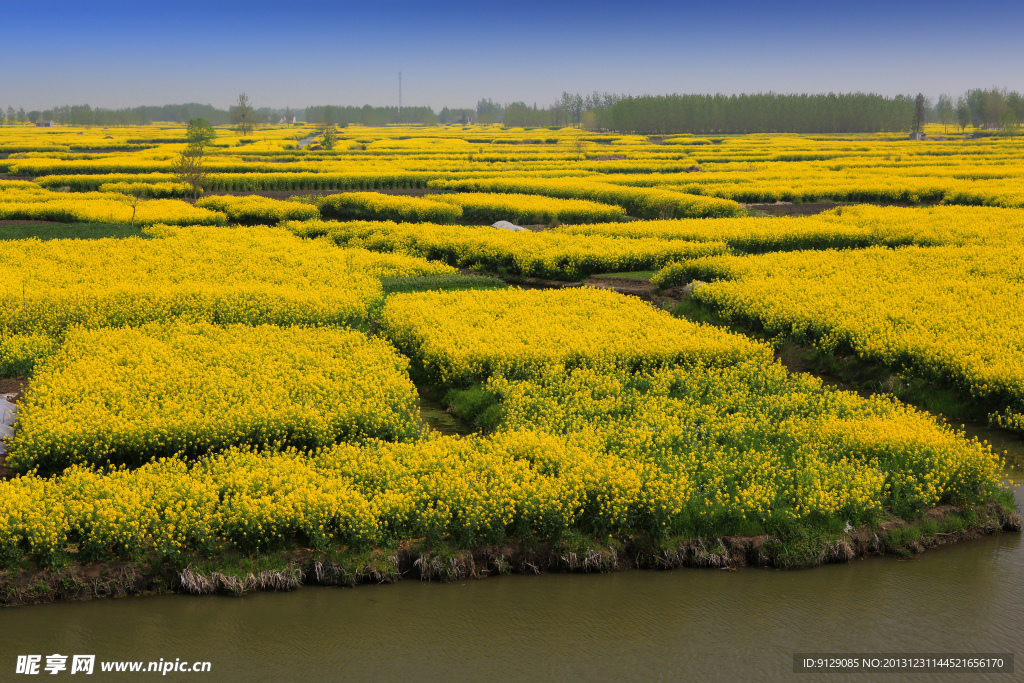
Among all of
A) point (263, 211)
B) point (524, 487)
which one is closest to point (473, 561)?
point (524, 487)

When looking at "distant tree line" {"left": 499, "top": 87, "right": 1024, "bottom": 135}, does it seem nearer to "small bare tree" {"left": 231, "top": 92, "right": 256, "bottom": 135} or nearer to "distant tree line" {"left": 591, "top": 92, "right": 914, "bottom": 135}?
"distant tree line" {"left": 591, "top": 92, "right": 914, "bottom": 135}

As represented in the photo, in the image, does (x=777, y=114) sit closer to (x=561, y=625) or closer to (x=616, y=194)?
(x=616, y=194)

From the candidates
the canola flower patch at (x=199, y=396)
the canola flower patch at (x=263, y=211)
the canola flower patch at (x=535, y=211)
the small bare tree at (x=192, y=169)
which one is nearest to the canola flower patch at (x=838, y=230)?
the canola flower patch at (x=535, y=211)

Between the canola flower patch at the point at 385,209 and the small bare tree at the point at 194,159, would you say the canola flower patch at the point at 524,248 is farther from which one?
the small bare tree at the point at 194,159

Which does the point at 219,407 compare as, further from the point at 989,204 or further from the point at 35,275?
the point at 989,204

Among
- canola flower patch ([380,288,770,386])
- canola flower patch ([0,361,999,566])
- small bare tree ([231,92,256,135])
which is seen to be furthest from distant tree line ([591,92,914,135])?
canola flower patch ([0,361,999,566])
